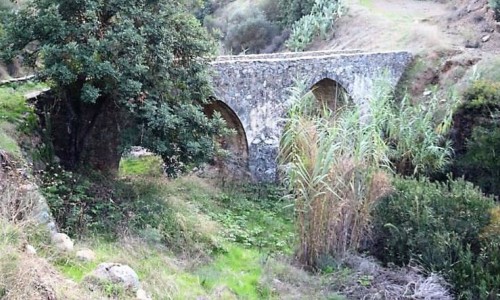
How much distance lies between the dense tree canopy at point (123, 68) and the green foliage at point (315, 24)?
56.2ft

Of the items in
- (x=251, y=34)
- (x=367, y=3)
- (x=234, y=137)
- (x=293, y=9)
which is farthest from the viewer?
(x=251, y=34)

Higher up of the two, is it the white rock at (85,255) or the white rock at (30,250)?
the white rock at (30,250)

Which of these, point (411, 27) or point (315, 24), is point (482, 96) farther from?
point (315, 24)

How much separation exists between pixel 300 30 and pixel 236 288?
69.3 ft

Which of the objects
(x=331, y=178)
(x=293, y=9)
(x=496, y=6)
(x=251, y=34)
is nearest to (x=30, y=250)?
(x=331, y=178)

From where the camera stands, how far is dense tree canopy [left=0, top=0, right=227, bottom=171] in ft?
29.1

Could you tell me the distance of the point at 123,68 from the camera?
8977mm

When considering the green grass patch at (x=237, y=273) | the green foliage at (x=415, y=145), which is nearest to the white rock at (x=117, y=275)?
the green grass patch at (x=237, y=273)

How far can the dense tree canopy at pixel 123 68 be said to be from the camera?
8.87m

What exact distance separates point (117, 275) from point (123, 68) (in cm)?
394

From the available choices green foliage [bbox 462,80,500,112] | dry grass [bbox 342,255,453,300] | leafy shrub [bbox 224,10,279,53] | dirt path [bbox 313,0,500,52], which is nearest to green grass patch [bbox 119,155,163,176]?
dry grass [bbox 342,255,453,300]

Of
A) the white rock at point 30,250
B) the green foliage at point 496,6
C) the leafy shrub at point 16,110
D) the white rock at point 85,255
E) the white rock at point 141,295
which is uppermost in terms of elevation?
the green foliage at point 496,6

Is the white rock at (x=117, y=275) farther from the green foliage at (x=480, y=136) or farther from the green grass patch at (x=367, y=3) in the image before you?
the green grass patch at (x=367, y=3)

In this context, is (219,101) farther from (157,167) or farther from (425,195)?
(425,195)
